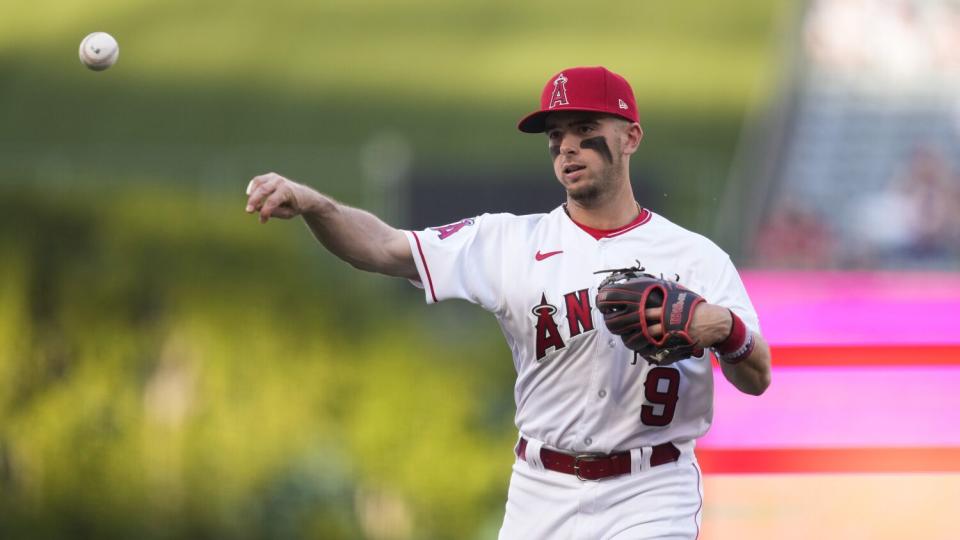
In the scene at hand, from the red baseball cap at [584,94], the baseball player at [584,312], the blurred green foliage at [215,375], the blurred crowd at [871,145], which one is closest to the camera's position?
the baseball player at [584,312]

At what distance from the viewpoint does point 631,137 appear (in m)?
4.05

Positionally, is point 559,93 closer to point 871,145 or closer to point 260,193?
point 260,193

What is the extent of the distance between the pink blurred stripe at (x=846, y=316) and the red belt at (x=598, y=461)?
3.73ft

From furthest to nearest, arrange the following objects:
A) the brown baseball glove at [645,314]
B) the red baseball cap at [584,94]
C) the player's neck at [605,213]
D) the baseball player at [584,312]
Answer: the player's neck at [605,213] < the red baseball cap at [584,94] < the baseball player at [584,312] < the brown baseball glove at [645,314]

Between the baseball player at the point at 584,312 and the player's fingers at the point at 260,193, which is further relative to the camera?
the baseball player at the point at 584,312

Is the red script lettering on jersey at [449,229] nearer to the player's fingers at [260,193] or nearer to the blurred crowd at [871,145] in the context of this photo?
the player's fingers at [260,193]

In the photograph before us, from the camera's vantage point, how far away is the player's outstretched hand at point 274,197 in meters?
3.48

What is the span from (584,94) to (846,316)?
1613mm

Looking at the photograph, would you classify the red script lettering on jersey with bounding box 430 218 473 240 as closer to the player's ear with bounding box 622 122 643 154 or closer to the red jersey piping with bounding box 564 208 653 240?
the red jersey piping with bounding box 564 208 653 240

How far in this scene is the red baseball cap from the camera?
3.87 metres

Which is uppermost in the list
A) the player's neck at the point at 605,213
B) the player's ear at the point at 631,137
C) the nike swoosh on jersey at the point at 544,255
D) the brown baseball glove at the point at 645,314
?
the player's ear at the point at 631,137

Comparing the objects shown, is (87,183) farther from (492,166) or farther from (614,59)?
(614,59)

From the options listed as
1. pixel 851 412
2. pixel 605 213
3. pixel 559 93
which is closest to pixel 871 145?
pixel 851 412

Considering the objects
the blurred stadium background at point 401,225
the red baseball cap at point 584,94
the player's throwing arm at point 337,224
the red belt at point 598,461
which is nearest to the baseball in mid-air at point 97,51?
the player's throwing arm at point 337,224
